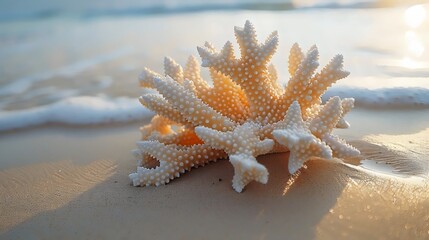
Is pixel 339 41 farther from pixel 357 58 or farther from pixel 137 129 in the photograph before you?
pixel 137 129

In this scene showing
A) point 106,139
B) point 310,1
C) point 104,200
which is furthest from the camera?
point 310,1

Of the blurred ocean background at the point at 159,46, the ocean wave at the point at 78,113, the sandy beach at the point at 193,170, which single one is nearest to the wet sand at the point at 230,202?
the sandy beach at the point at 193,170

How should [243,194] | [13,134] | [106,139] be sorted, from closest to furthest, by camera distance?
[243,194], [106,139], [13,134]

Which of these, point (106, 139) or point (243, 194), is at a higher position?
point (243, 194)

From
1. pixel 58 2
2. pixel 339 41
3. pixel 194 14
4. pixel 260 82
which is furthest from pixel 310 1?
pixel 260 82

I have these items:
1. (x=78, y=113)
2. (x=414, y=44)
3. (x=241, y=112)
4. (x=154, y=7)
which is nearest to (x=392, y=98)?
(x=241, y=112)

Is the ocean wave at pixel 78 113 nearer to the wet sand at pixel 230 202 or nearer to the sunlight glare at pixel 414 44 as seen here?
the wet sand at pixel 230 202

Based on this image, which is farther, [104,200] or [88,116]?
[88,116]
